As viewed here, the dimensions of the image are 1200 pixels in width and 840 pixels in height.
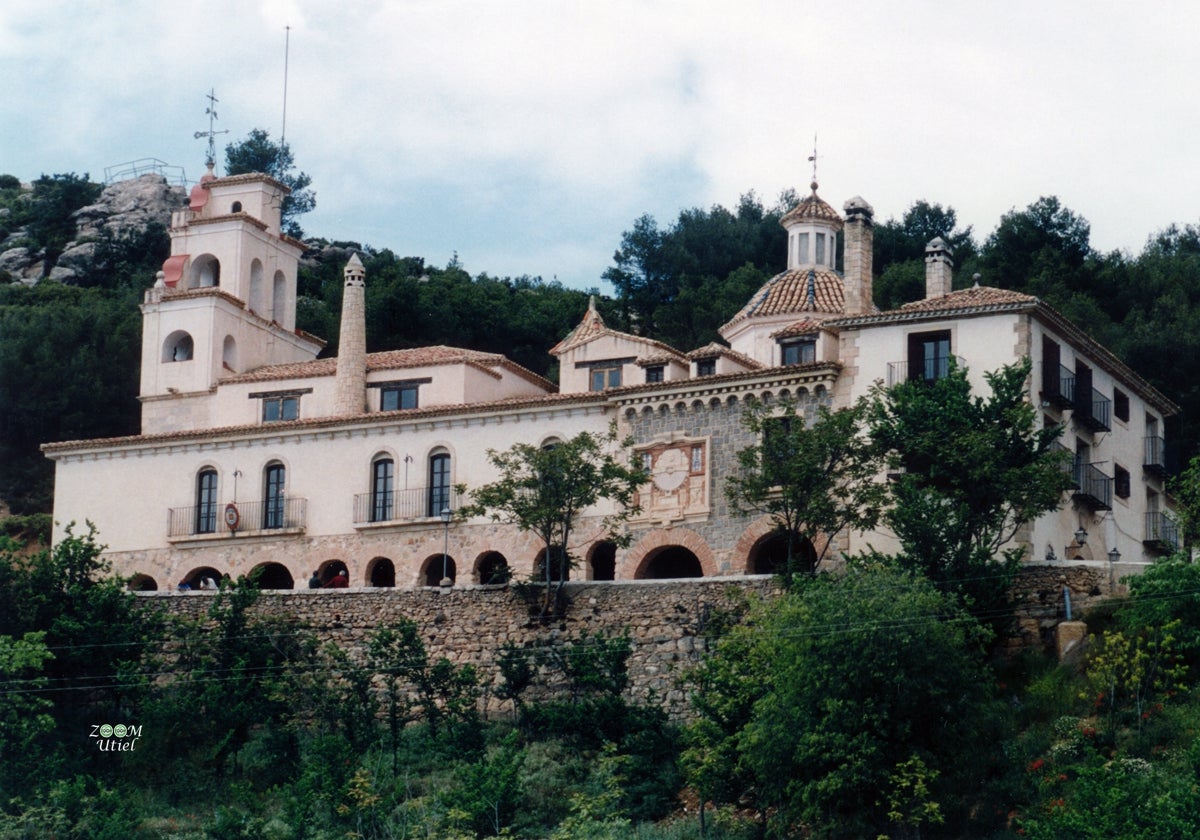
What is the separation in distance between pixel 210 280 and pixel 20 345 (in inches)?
467

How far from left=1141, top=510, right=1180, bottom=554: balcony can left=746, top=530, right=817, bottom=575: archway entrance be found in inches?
396

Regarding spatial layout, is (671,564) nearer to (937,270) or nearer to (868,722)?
(937,270)

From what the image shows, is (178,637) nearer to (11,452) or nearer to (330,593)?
(330,593)

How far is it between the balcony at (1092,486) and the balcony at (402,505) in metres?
16.9

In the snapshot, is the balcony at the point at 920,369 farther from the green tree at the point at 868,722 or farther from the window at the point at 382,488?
the window at the point at 382,488

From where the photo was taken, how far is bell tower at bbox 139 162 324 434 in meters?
64.8

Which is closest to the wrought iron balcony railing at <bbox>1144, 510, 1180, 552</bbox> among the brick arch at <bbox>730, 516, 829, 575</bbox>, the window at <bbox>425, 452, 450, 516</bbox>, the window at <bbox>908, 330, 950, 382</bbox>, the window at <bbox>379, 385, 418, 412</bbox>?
the window at <bbox>908, 330, 950, 382</bbox>

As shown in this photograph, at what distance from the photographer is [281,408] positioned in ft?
207

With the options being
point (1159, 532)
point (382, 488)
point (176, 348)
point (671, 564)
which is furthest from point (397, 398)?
point (1159, 532)

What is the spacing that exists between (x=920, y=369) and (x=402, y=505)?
15.6 metres

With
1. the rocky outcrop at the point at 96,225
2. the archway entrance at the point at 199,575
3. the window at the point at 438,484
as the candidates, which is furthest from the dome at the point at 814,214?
the rocky outcrop at the point at 96,225

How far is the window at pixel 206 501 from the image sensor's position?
62062 millimetres

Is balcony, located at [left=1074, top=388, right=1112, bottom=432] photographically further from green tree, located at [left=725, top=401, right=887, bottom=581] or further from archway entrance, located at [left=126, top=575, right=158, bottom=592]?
archway entrance, located at [left=126, top=575, right=158, bottom=592]

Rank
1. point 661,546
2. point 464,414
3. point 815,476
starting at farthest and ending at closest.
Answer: point 464,414, point 661,546, point 815,476
